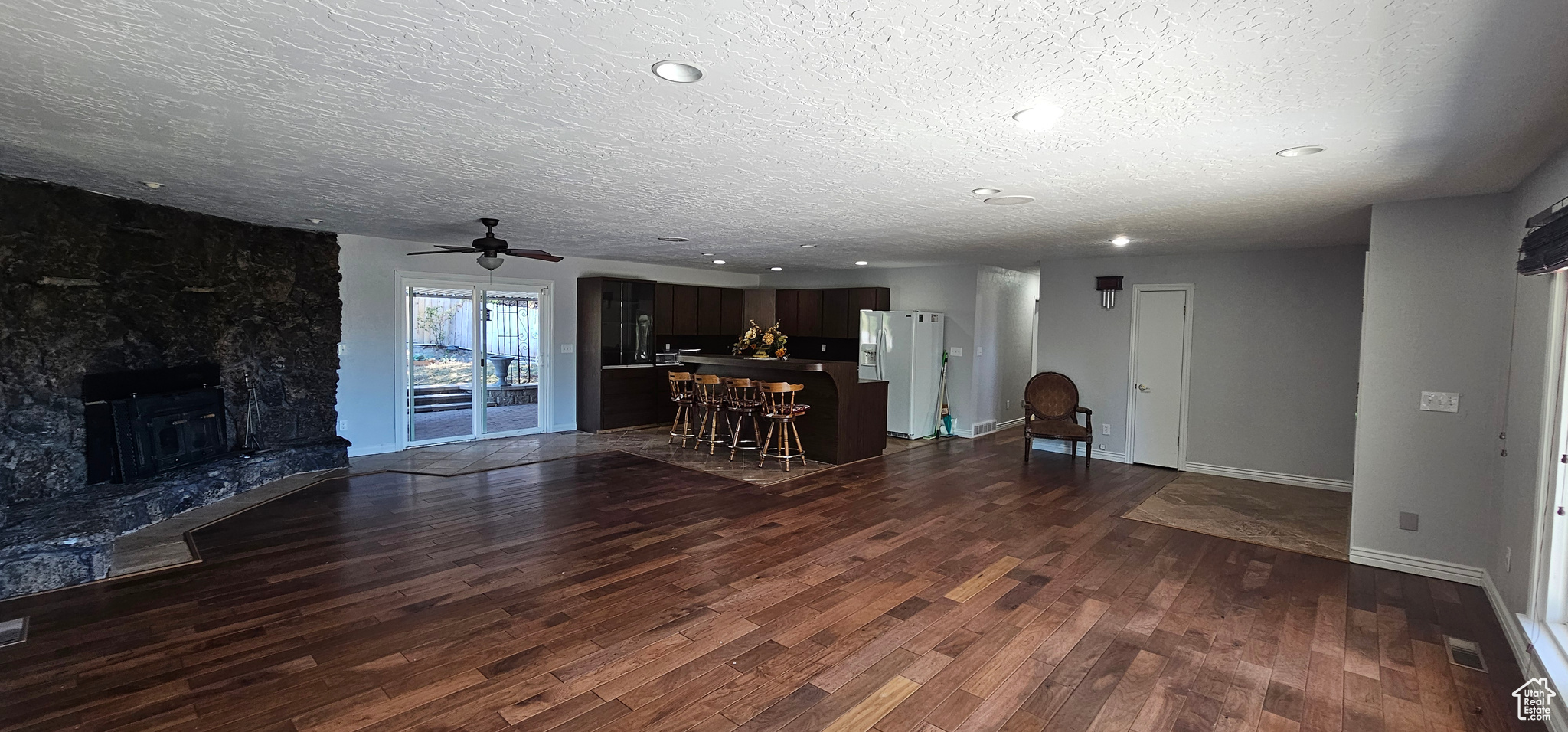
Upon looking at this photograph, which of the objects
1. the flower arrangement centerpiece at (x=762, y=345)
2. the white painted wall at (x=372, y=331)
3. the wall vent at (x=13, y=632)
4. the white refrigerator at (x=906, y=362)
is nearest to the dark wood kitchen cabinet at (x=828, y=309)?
the white refrigerator at (x=906, y=362)

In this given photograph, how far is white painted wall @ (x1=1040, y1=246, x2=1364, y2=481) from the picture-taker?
6.07 metres

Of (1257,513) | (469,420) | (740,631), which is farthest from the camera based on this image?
(469,420)

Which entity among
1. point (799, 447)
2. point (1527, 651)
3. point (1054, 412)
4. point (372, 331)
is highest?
point (372, 331)

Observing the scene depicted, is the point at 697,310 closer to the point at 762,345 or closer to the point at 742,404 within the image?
the point at 762,345

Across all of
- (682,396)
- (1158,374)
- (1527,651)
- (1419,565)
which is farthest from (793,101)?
(1158,374)

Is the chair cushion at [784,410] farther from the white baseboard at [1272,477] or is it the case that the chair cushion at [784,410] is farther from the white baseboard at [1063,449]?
the white baseboard at [1272,477]

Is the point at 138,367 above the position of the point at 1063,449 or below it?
above

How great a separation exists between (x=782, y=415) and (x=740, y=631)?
11.7ft

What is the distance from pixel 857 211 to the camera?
480 centimetres

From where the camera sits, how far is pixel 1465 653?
9.98 feet

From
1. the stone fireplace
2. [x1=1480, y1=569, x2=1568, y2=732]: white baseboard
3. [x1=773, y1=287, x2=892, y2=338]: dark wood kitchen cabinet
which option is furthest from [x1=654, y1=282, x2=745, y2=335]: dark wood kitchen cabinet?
[x1=1480, y1=569, x2=1568, y2=732]: white baseboard

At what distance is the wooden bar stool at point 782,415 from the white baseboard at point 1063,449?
9.25ft

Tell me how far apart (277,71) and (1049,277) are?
7.29m


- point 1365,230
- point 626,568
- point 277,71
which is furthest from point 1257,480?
point 277,71
